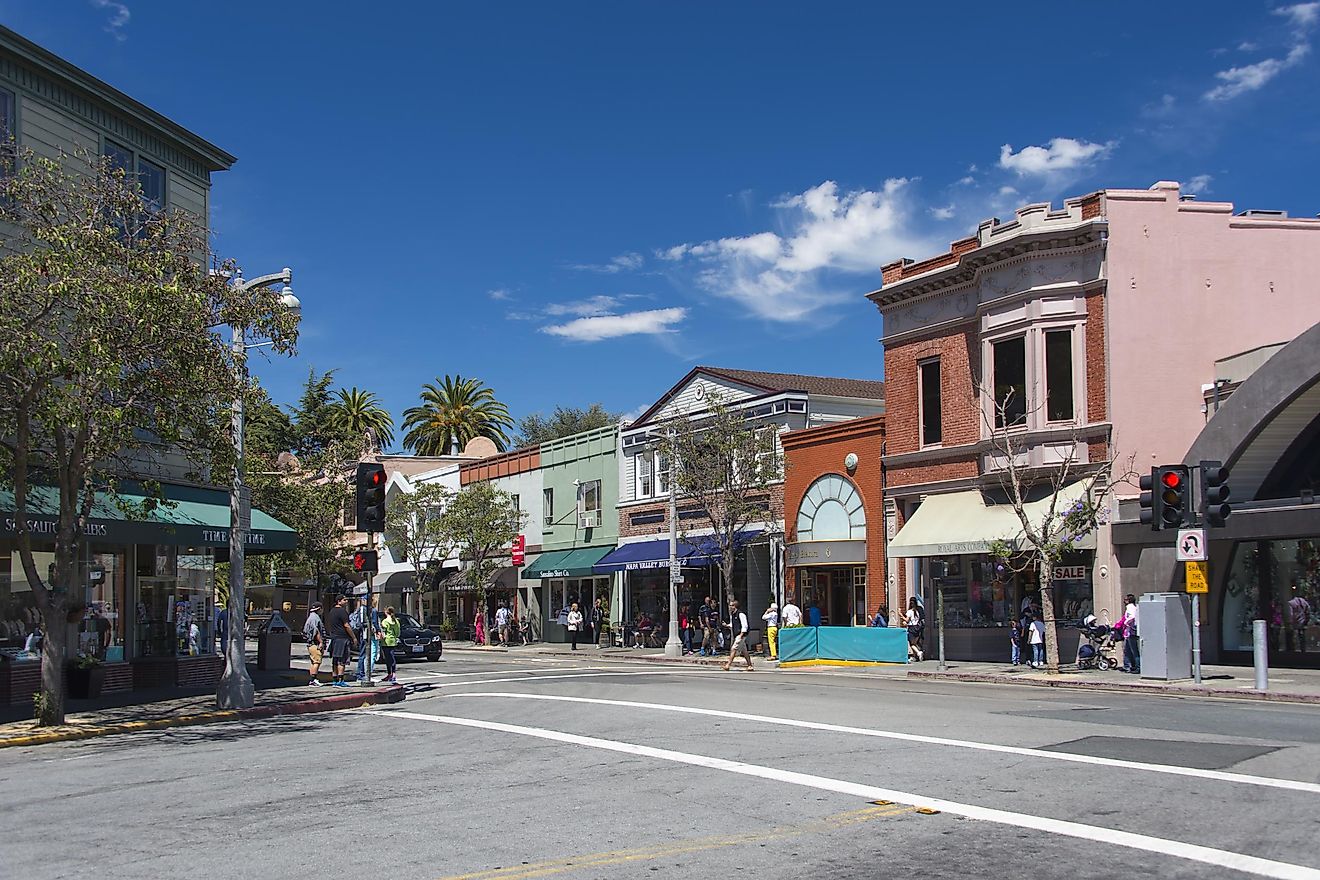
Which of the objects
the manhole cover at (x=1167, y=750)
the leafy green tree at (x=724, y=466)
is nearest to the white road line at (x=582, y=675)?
the leafy green tree at (x=724, y=466)

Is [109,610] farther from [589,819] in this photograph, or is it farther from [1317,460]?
[1317,460]

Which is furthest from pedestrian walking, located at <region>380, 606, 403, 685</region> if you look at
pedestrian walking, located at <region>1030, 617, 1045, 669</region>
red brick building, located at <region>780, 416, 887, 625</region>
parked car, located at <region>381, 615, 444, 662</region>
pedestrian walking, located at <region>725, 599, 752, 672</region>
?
red brick building, located at <region>780, 416, 887, 625</region>

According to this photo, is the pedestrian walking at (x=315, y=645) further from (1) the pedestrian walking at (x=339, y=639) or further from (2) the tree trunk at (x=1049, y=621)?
(2) the tree trunk at (x=1049, y=621)

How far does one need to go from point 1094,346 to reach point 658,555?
1898cm

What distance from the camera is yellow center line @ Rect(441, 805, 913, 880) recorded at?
768 cm

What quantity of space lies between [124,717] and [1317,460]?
2441cm

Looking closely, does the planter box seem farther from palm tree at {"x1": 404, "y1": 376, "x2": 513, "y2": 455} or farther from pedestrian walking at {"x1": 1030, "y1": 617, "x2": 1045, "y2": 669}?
palm tree at {"x1": 404, "y1": 376, "x2": 513, "y2": 455}

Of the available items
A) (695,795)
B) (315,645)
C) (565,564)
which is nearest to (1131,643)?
(315,645)

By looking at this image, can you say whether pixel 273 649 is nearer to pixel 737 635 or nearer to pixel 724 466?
pixel 737 635

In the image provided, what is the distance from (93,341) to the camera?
50.9ft

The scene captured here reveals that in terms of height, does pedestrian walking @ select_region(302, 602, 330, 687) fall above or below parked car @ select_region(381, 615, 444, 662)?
above

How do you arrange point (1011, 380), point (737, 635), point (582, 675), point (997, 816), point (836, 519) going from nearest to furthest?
point (997, 816)
point (582, 675)
point (1011, 380)
point (737, 635)
point (836, 519)

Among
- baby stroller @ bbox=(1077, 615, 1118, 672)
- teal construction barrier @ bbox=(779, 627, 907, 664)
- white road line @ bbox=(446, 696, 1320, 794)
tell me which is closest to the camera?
white road line @ bbox=(446, 696, 1320, 794)

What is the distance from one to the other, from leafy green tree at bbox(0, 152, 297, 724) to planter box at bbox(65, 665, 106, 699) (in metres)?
2.88
